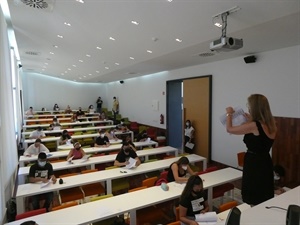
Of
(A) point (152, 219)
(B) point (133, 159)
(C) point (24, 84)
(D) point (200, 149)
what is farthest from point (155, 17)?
(C) point (24, 84)

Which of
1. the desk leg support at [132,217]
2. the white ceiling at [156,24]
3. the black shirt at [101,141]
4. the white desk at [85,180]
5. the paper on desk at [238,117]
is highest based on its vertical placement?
the white ceiling at [156,24]

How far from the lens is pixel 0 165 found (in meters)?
3.99

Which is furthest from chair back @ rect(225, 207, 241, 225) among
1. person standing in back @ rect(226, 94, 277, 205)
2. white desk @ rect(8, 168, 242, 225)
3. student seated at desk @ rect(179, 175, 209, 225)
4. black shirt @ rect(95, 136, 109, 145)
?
black shirt @ rect(95, 136, 109, 145)

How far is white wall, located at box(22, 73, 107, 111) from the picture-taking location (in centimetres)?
1866

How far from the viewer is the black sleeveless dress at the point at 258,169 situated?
2.13m

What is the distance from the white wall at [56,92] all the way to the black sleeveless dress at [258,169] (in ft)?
64.8

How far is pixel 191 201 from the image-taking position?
117 inches

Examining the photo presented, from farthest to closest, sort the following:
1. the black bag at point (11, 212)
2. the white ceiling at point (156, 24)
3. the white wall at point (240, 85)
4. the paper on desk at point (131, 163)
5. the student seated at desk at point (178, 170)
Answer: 1. the white wall at point (240, 85)
2. the paper on desk at point (131, 163)
3. the student seated at desk at point (178, 170)
4. the black bag at point (11, 212)
5. the white ceiling at point (156, 24)

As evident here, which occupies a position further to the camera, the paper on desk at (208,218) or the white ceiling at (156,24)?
the white ceiling at (156,24)

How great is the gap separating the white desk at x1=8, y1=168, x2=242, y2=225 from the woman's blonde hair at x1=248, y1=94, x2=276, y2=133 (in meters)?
1.94

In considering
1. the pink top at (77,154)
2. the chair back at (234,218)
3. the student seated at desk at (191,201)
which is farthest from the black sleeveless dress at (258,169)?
the pink top at (77,154)

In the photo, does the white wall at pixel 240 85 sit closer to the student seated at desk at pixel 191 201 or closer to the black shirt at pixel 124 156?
the black shirt at pixel 124 156

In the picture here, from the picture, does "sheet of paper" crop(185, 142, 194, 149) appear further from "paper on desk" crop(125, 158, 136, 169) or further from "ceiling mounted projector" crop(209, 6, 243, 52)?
"ceiling mounted projector" crop(209, 6, 243, 52)

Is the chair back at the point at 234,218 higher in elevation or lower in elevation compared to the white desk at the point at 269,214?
higher
